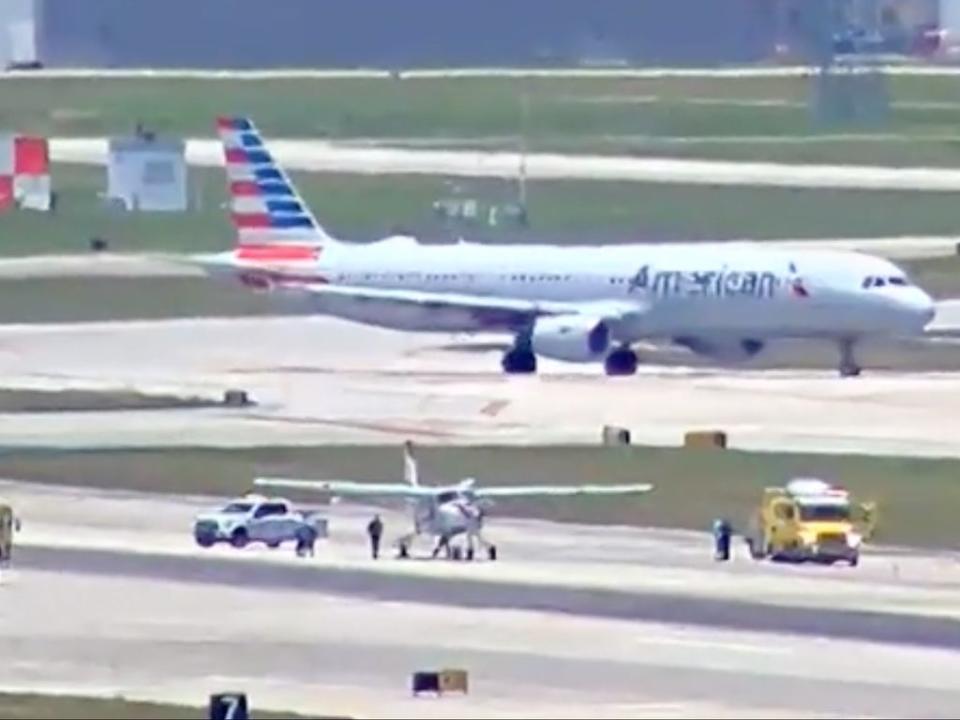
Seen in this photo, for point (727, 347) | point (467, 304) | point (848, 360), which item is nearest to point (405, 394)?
point (467, 304)

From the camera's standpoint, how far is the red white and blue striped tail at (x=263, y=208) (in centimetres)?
11125

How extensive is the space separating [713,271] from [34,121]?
94.9 m

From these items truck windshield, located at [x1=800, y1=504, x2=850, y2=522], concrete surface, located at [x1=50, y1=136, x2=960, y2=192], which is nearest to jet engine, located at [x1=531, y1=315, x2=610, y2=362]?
truck windshield, located at [x1=800, y1=504, x2=850, y2=522]

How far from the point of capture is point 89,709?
1907 inches

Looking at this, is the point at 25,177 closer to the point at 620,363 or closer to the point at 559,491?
the point at 620,363

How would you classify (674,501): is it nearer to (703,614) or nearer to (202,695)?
(703,614)

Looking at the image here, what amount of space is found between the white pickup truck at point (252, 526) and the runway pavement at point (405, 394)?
14.7 meters

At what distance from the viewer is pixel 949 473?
250ft

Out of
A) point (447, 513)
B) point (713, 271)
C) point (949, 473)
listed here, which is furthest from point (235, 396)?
point (447, 513)

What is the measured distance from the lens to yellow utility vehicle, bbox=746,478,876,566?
213 feet

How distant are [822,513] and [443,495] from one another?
Result: 18.3 feet

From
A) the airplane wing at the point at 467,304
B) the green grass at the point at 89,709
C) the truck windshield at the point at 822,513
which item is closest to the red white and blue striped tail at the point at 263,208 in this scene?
the airplane wing at the point at 467,304

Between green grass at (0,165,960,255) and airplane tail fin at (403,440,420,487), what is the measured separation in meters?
59.1

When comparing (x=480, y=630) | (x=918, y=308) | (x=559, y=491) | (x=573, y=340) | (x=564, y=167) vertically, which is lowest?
(x=480, y=630)
